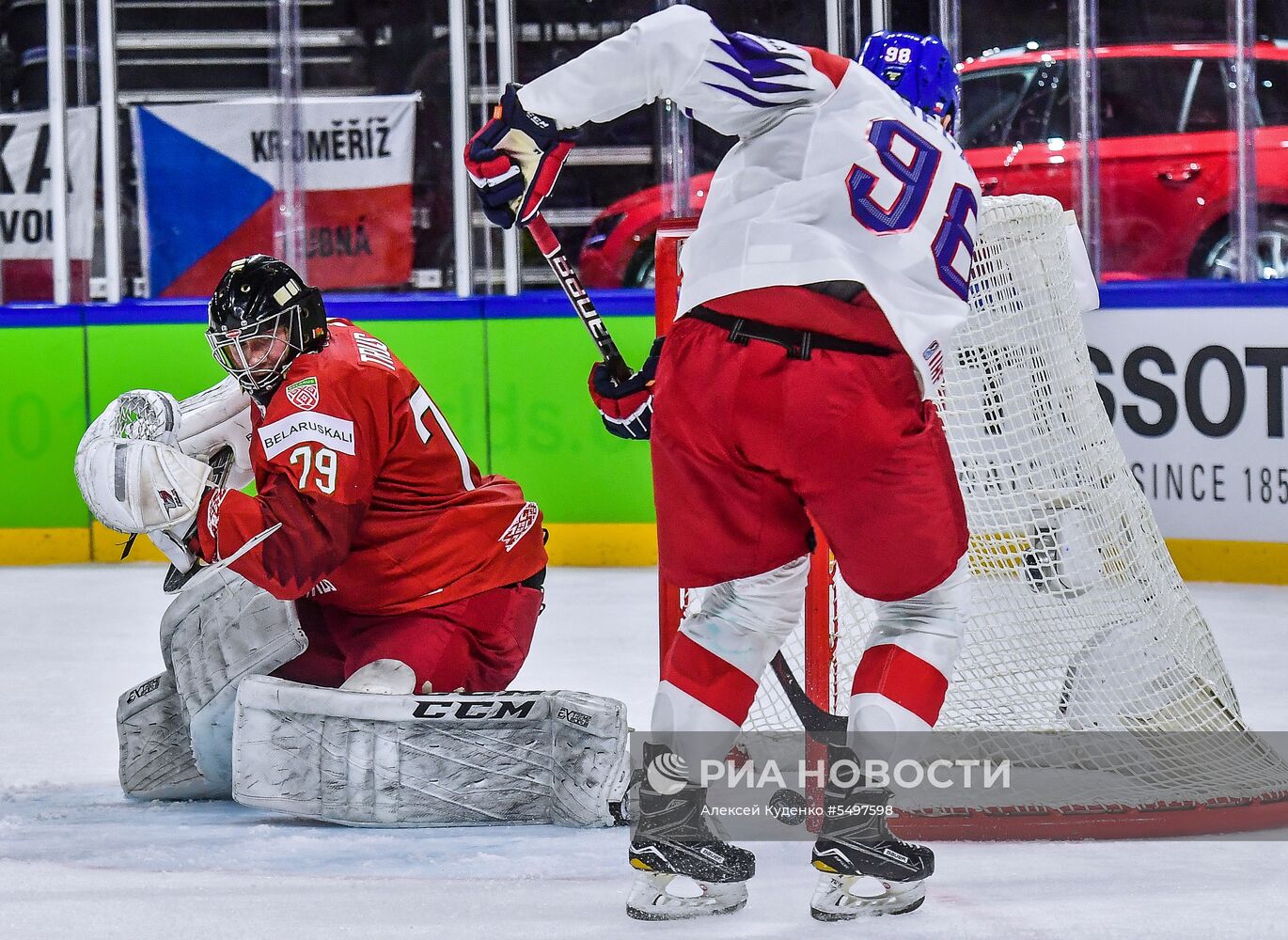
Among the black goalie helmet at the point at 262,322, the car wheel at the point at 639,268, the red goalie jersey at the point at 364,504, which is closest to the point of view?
the red goalie jersey at the point at 364,504

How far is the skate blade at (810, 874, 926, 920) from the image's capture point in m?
2.08

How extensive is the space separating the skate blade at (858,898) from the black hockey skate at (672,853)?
102mm

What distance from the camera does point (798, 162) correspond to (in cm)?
208

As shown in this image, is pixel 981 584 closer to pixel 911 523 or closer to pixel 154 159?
pixel 911 523

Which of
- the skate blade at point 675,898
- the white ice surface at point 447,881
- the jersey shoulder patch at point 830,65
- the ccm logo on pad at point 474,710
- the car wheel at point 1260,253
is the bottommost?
the white ice surface at point 447,881

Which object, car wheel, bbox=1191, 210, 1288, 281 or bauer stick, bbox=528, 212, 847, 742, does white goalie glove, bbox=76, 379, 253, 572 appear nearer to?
bauer stick, bbox=528, 212, 847, 742

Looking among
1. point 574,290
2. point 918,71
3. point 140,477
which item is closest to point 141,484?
point 140,477

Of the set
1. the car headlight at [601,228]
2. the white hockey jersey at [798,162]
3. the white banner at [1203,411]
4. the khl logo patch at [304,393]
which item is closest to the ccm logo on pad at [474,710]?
the khl logo patch at [304,393]

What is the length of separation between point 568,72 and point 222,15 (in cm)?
464

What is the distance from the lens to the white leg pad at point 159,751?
284 centimetres

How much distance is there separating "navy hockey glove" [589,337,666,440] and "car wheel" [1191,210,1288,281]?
346 centimetres

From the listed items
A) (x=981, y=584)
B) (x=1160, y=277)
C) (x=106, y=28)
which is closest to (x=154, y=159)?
(x=106, y=28)

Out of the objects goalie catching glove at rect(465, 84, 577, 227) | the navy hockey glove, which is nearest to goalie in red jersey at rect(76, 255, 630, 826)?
the navy hockey glove

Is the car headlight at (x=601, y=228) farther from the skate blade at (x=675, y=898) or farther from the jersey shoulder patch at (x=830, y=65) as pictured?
the skate blade at (x=675, y=898)
